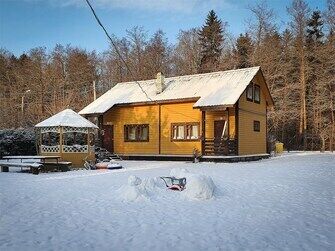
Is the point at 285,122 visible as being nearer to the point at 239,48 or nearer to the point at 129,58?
the point at 239,48

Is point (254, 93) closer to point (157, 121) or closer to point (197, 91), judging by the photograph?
point (197, 91)

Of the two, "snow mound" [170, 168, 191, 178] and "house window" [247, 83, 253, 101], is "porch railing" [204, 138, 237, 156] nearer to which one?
"house window" [247, 83, 253, 101]

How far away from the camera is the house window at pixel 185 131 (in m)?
24.5

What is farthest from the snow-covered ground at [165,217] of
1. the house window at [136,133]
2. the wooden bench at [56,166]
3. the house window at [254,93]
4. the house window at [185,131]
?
the house window at [136,133]

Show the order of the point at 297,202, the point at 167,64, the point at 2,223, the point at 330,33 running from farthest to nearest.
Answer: the point at 167,64 < the point at 330,33 < the point at 297,202 < the point at 2,223

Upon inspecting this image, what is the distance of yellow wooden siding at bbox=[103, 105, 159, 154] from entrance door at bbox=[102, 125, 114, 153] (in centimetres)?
30

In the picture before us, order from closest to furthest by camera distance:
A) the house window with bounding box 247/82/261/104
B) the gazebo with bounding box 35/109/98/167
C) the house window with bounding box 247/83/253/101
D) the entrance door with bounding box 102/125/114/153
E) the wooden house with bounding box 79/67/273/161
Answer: the gazebo with bounding box 35/109/98/167, the wooden house with bounding box 79/67/273/161, the house window with bounding box 247/83/253/101, the house window with bounding box 247/82/261/104, the entrance door with bounding box 102/125/114/153

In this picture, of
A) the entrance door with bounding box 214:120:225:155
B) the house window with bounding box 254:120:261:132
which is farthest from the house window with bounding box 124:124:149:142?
the house window with bounding box 254:120:261:132

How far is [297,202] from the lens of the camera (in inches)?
383

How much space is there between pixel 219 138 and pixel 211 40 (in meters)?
27.5

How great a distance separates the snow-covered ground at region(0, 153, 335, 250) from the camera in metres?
Answer: 6.27

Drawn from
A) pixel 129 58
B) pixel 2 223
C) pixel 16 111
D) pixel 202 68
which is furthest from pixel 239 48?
pixel 2 223

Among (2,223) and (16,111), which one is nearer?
(2,223)

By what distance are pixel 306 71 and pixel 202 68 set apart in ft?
39.0
